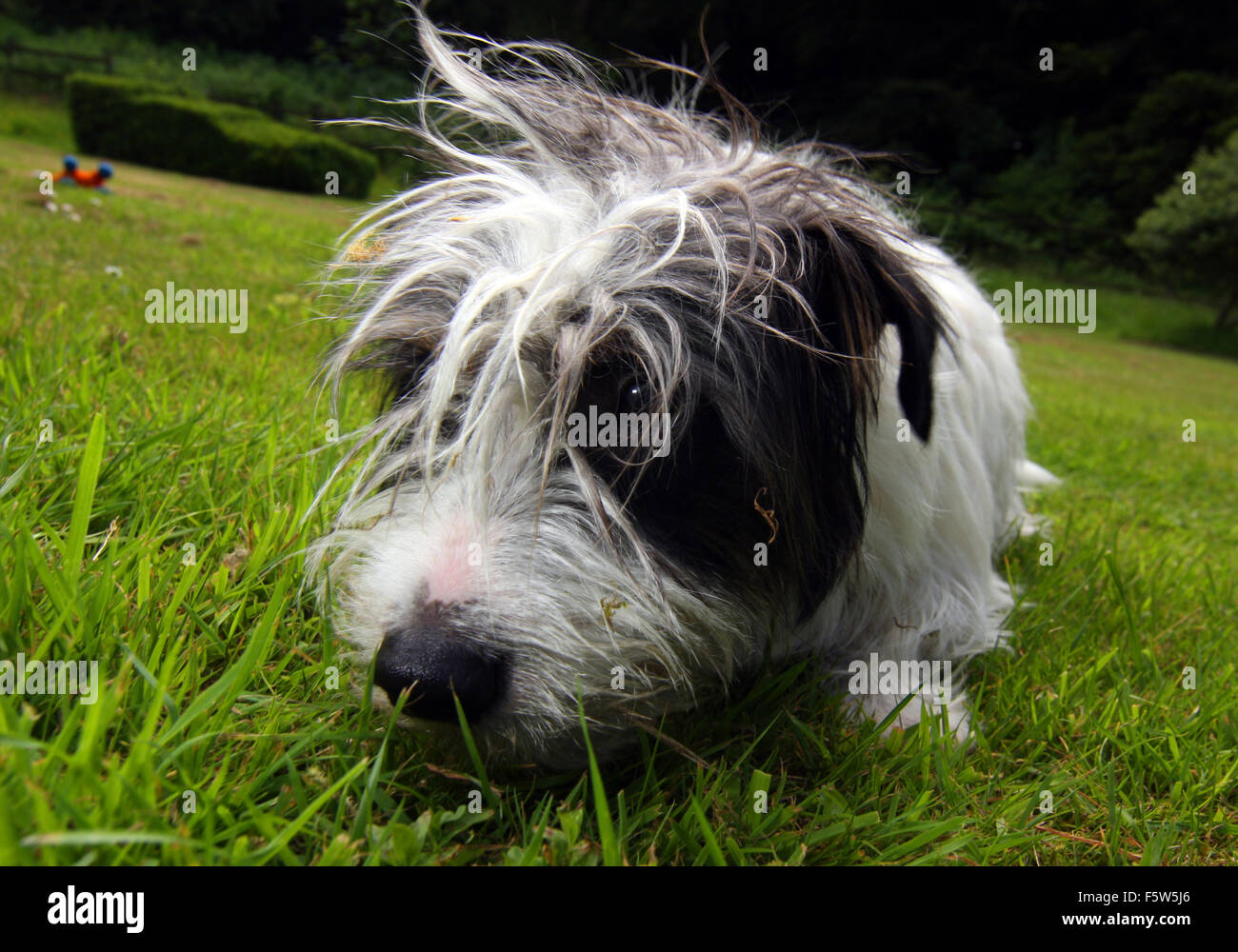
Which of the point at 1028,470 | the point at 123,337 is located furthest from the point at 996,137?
the point at 123,337

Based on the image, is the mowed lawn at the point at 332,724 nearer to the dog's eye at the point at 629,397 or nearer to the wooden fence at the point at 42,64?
the dog's eye at the point at 629,397

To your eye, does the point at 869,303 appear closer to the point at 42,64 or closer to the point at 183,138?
the point at 183,138

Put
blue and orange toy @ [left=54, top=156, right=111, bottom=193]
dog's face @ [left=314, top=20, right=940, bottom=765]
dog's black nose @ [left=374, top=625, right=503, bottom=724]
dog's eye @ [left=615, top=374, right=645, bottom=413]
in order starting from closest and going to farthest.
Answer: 1. dog's black nose @ [left=374, top=625, right=503, bottom=724]
2. dog's face @ [left=314, top=20, right=940, bottom=765]
3. dog's eye @ [left=615, top=374, right=645, bottom=413]
4. blue and orange toy @ [left=54, top=156, right=111, bottom=193]

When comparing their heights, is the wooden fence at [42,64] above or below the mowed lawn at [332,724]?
Result: above

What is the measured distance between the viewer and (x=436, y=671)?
5.52ft

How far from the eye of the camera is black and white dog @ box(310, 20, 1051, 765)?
6.10ft

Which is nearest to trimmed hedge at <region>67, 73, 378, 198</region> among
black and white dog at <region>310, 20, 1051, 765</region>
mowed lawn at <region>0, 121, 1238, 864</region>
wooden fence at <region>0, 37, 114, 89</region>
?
wooden fence at <region>0, 37, 114, 89</region>

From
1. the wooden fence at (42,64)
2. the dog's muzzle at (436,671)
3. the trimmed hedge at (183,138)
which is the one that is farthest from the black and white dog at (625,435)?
the wooden fence at (42,64)

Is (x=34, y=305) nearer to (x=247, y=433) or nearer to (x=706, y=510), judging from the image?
(x=247, y=433)

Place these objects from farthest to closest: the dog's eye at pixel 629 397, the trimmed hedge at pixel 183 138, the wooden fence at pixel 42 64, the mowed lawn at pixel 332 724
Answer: the wooden fence at pixel 42 64 < the trimmed hedge at pixel 183 138 < the dog's eye at pixel 629 397 < the mowed lawn at pixel 332 724

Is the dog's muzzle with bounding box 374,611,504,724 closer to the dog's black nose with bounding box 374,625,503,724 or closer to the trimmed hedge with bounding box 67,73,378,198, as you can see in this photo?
the dog's black nose with bounding box 374,625,503,724

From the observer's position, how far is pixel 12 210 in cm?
867

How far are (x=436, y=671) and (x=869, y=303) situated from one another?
146 cm

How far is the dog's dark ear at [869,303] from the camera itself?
2.28m
